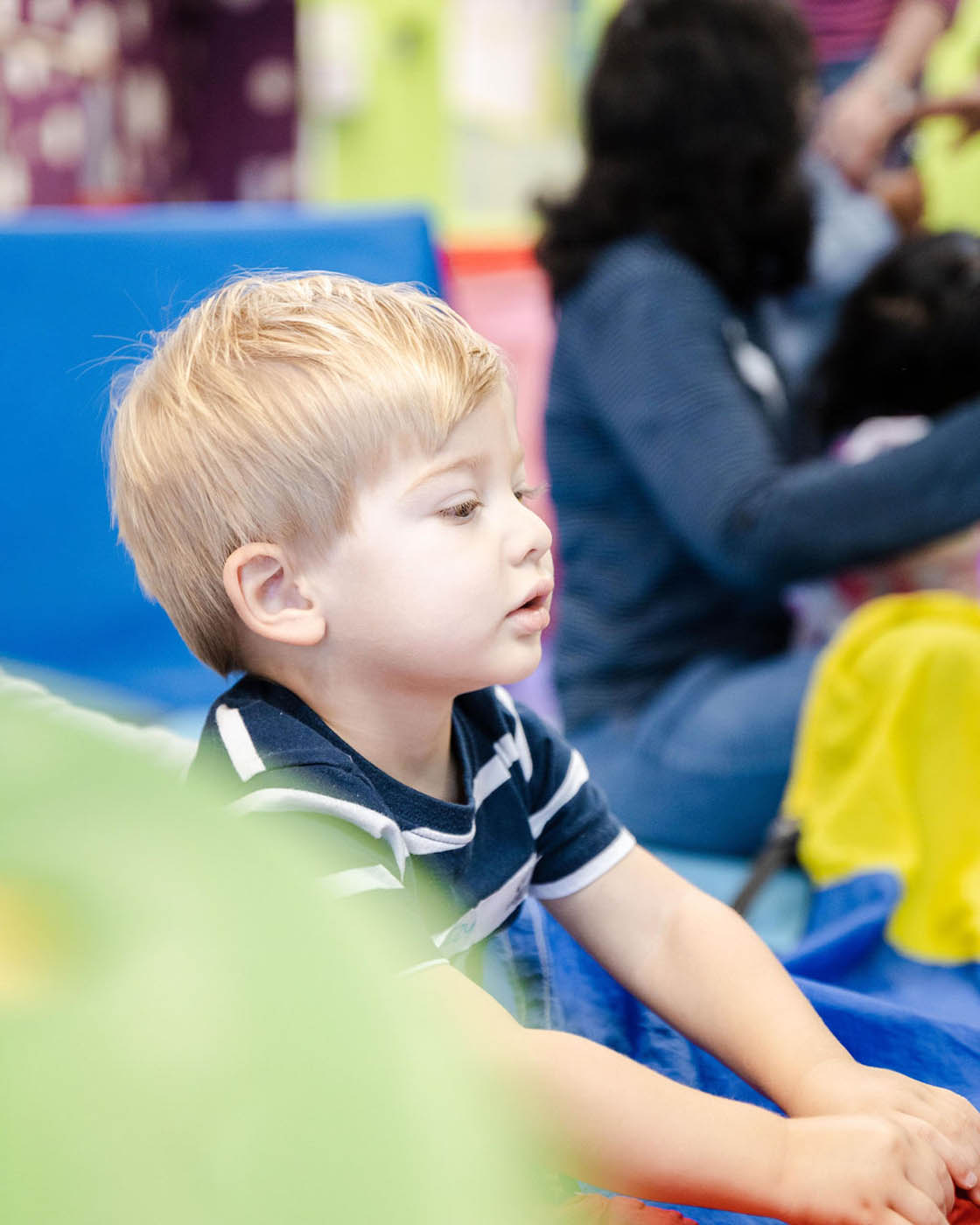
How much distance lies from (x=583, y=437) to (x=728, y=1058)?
0.70 metres

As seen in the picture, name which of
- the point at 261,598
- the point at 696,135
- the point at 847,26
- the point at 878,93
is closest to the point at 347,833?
the point at 261,598

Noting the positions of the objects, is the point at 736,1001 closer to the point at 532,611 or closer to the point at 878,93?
the point at 532,611

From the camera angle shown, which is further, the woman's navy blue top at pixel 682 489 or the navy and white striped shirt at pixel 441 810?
the woman's navy blue top at pixel 682 489

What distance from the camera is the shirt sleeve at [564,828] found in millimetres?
624

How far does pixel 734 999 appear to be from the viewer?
0.58m

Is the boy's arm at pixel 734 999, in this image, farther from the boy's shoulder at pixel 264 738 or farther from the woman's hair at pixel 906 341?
the woman's hair at pixel 906 341

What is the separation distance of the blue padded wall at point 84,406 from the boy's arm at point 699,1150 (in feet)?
2.93

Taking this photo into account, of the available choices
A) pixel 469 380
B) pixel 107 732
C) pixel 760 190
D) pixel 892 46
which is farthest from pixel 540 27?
pixel 107 732

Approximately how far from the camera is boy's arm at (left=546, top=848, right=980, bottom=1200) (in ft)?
1.67

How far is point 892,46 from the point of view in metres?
2.18

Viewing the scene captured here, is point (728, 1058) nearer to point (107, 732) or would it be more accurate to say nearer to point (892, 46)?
point (107, 732)

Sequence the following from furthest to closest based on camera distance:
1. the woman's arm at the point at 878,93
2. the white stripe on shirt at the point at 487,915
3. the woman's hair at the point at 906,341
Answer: the woman's arm at the point at 878,93
the woman's hair at the point at 906,341
the white stripe on shirt at the point at 487,915

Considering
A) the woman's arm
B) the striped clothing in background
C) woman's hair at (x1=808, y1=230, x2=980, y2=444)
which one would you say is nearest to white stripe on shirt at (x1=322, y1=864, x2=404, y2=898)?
woman's hair at (x1=808, y1=230, x2=980, y2=444)

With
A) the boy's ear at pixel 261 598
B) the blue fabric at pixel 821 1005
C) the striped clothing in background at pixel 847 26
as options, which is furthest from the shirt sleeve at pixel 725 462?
the striped clothing in background at pixel 847 26
